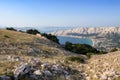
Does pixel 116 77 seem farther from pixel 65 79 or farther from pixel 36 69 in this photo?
pixel 36 69

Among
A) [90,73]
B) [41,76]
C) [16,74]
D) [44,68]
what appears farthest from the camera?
[90,73]

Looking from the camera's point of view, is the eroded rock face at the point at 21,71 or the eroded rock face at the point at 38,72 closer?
the eroded rock face at the point at 21,71

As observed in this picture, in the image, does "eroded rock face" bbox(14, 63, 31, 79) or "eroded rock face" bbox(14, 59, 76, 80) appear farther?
"eroded rock face" bbox(14, 59, 76, 80)

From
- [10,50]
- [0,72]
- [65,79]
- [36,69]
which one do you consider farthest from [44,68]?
[10,50]

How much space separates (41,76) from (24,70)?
4.17 ft

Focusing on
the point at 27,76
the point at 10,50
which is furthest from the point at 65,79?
the point at 10,50

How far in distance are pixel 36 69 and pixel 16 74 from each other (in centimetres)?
227

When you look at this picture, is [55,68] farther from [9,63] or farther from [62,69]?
[9,63]

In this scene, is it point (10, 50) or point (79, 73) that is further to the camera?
point (10, 50)

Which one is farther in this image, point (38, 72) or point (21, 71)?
point (38, 72)

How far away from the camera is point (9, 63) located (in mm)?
18391

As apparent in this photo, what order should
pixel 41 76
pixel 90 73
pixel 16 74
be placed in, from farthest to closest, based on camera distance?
pixel 90 73
pixel 41 76
pixel 16 74

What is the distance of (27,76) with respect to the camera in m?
15.8

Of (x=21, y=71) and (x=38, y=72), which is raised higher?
(x=21, y=71)
